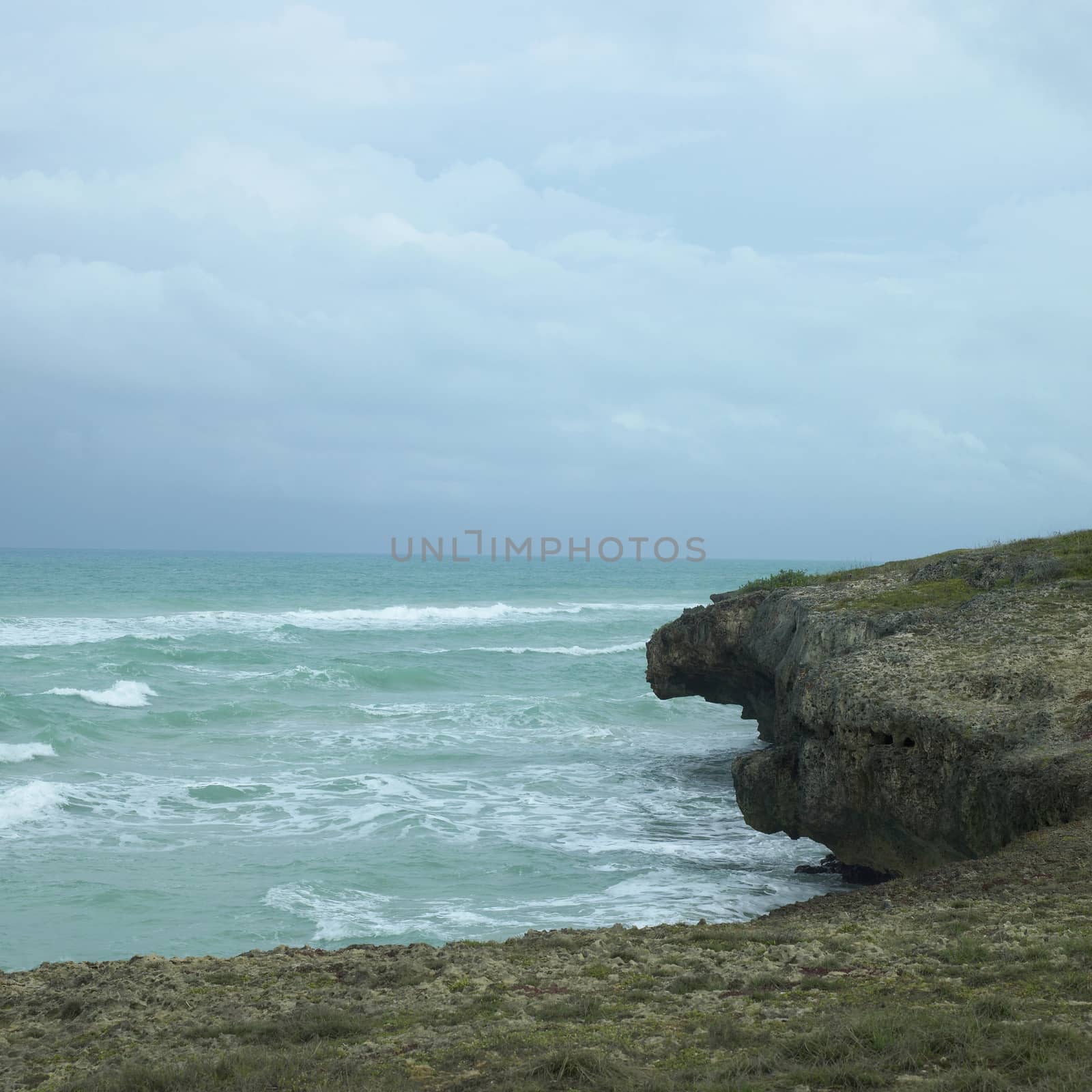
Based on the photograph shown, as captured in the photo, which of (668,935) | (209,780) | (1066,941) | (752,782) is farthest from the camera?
(209,780)

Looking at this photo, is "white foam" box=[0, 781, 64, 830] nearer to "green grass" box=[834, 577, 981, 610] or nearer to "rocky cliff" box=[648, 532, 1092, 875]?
"rocky cliff" box=[648, 532, 1092, 875]

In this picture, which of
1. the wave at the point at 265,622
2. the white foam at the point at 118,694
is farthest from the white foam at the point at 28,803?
the wave at the point at 265,622

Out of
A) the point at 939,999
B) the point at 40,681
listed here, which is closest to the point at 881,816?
the point at 939,999

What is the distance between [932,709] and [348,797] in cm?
1217

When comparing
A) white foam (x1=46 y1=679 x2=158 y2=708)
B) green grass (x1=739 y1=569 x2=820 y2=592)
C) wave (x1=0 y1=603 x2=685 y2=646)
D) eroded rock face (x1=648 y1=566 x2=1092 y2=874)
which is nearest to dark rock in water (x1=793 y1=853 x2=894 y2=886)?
eroded rock face (x1=648 y1=566 x2=1092 y2=874)

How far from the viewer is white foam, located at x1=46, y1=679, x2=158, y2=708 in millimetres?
31203

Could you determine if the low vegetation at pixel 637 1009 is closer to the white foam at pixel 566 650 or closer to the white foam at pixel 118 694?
the white foam at pixel 118 694

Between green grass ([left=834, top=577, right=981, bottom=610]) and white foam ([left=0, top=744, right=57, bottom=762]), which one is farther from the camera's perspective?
white foam ([left=0, top=744, right=57, bottom=762])

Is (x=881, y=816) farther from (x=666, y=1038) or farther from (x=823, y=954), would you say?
(x=666, y=1038)

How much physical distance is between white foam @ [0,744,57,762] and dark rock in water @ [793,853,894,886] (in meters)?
17.7

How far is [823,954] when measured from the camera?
8.36m

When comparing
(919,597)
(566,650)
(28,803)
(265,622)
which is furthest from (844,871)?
(265,622)

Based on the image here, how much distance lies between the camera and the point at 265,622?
194 feet

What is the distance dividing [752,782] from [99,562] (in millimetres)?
134648
